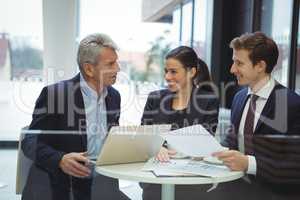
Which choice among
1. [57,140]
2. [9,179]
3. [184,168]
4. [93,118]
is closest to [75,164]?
[57,140]

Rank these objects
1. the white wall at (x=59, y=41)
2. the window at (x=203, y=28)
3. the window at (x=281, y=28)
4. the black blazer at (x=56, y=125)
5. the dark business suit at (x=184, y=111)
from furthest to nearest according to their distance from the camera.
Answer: the window at (x=203, y=28), the white wall at (x=59, y=41), the window at (x=281, y=28), the dark business suit at (x=184, y=111), the black blazer at (x=56, y=125)

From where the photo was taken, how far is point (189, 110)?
2.02m

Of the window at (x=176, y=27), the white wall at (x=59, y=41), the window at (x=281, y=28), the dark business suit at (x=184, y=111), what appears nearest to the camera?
the dark business suit at (x=184, y=111)

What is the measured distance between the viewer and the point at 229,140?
2139 millimetres

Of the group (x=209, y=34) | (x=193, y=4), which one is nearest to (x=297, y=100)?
(x=209, y=34)

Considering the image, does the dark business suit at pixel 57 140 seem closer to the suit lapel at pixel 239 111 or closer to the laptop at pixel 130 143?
the laptop at pixel 130 143

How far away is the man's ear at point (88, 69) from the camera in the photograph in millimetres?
1873

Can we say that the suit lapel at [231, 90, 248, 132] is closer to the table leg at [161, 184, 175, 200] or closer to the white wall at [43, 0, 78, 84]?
the table leg at [161, 184, 175, 200]

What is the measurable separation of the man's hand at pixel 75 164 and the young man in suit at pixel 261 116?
633 millimetres

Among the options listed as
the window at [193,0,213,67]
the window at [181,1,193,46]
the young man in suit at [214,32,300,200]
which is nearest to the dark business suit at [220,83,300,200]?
the young man in suit at [214,32,300,200]

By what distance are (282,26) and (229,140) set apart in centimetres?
159

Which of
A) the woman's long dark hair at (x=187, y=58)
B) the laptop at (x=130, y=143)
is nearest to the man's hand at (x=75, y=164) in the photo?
the laptop at (x=130, y=143)

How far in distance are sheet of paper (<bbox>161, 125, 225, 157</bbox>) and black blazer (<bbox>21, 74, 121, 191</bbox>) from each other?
1.64ft

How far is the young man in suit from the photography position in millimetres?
1807
